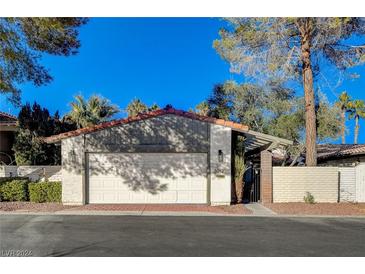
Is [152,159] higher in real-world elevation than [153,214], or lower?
higher

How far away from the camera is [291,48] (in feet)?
53.6

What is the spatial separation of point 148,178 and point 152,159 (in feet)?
2.61

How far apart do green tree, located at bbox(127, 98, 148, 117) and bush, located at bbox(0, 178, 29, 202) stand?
22055mm

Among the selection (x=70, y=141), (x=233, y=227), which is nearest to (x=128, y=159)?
(x=70, y=141)

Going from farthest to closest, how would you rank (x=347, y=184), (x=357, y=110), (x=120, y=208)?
1. (x=357, y=110)
2. (x=347, y=184)
3. (x=120, y=208)

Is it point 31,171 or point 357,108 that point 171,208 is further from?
point 357,108

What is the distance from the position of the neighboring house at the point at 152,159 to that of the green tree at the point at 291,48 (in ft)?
11.0

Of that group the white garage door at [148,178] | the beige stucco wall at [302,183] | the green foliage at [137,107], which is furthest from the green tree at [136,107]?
the beige stucco wall at [302,183]

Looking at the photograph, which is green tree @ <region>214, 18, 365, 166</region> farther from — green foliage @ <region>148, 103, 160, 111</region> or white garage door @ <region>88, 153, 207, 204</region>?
green foliage @ <region>148, 103, 160, 111</region>

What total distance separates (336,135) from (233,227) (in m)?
14.3

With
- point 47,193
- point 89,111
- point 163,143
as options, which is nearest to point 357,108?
point 89,111

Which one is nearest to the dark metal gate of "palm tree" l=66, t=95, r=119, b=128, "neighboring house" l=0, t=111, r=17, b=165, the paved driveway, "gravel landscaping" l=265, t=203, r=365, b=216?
"gravel landscaping" l=265, t=203, r=365, b=216

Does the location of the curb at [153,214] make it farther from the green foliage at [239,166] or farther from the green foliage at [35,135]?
the green foliage at [35,135]

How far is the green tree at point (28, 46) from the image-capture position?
13406mm
